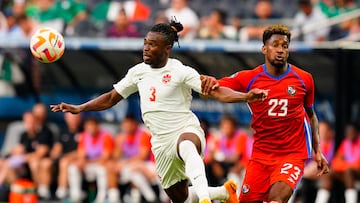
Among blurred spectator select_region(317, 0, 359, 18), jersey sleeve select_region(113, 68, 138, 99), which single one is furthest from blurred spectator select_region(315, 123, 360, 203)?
jersey sleeve select_region(113, 68, 138, 99)

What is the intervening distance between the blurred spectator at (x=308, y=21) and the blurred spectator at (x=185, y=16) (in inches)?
69.1

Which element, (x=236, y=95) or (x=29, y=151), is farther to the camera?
(x=29, y=151)

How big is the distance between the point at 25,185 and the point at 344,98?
5357 millimetres

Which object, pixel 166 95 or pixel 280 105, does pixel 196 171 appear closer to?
pixel 166 95

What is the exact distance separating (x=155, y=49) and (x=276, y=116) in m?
1.38

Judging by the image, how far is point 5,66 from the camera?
20344mm

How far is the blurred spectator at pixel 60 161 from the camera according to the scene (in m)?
18.7

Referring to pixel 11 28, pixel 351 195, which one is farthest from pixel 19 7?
pixel 351 195

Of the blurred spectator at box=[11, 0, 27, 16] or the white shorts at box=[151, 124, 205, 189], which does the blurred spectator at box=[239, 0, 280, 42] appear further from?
the white shorts at box=[151, 124, 205, 189]

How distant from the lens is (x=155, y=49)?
10898 mm

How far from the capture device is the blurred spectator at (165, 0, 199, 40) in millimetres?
18797

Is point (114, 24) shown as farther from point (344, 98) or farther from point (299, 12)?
point (344, 98)

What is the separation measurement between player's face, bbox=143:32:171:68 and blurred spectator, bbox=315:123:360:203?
20.5ft

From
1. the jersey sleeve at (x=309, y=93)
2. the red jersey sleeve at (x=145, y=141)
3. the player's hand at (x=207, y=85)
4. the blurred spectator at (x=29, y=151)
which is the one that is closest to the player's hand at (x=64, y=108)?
the player's hand at (x=207, y=85)
